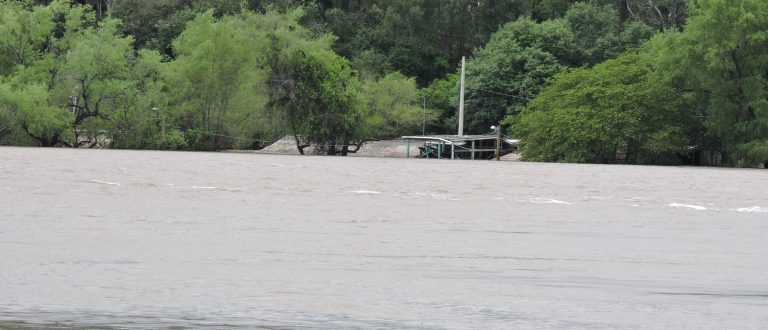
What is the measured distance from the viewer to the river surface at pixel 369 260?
446 inches

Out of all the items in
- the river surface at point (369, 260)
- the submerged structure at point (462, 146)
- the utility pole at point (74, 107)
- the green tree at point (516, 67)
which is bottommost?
the river surface at point (369, 260)

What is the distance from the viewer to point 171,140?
7594cm

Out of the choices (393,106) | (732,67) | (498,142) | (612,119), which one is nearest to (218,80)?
(393,106)

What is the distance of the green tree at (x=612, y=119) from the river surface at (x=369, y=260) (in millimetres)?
38376

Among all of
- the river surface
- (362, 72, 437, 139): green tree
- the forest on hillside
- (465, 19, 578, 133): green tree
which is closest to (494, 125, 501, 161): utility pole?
the forest on hillside

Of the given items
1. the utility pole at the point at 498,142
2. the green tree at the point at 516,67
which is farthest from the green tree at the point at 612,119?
the green tree at the point at 516,67

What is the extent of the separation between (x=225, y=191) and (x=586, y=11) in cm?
5775

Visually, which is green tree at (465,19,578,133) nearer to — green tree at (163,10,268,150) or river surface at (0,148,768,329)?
green tree at (163,10,268,150)

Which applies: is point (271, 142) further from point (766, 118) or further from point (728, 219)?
point (728, 219)

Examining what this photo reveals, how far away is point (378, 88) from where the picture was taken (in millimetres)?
84062

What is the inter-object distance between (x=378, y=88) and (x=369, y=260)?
68.5m

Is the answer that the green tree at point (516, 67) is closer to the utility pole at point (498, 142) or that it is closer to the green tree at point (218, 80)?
the utility pole at point (498, 142)

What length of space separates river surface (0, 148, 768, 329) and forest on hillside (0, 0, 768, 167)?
1498 inches

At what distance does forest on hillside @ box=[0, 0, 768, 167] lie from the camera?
69.4 meters
